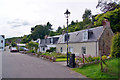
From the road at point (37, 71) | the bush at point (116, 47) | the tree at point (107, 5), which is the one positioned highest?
the tree at point (107, 5)

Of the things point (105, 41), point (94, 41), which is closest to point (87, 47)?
point (94, 41)

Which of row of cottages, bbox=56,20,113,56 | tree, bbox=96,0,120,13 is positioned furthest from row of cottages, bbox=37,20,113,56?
tree, bbox=96,0,120,13

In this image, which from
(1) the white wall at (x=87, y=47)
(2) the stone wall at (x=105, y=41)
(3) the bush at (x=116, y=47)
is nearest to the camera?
(3) the bush at (x=116, y=47)

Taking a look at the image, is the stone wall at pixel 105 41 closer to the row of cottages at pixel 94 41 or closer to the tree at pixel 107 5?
the row of cottages at pixel 94 41

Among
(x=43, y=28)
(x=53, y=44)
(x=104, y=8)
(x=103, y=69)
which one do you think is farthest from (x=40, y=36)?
(x=103, y=69)

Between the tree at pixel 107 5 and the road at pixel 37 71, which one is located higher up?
the tree at pixel 107 5

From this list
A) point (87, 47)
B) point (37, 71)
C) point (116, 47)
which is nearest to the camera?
point (37, 71)

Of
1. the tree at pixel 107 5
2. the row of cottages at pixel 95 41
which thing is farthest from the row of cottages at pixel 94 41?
the tree at pixel 107 5

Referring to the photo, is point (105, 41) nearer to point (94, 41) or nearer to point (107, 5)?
point (94, 41)

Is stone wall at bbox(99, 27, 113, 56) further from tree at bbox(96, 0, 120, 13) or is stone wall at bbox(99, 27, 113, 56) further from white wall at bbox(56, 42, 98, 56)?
tree at bbox(96, 0, 120, 13)

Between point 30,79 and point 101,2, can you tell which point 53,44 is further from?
point 30,79

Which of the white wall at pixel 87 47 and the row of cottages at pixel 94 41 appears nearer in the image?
the row of cottages at pixel 94 41

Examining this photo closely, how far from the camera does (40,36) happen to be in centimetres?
7356

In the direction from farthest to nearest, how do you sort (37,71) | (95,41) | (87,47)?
(87,47) → (95,41) → (37,71)
